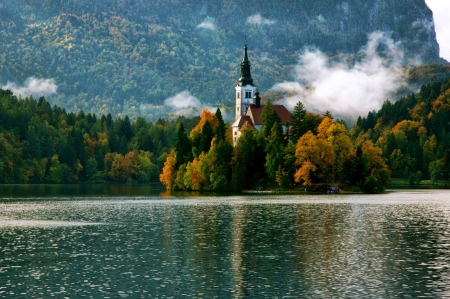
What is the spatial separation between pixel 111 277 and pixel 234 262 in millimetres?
9426

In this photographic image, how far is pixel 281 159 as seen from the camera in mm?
169750

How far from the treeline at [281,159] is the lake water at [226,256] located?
71.3 m

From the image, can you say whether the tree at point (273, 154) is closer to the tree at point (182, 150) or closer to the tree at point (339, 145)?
the tree at point (339, 145)

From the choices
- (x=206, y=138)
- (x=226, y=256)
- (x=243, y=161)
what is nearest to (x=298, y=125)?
(x=243, y=161)

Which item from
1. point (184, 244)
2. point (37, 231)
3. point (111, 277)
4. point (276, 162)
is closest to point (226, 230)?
point (184, 244)

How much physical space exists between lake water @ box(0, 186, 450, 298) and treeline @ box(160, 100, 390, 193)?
71.3 m

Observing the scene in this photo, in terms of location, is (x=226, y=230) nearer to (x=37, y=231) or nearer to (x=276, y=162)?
(x=37, y=231)

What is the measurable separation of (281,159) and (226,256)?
11539 centimetres

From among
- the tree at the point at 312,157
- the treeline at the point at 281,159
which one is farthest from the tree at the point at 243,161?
the tree at the point at 312,157

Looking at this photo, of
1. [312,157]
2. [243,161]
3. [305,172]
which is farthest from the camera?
[243,161]

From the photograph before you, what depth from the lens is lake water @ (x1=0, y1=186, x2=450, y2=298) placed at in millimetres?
42719

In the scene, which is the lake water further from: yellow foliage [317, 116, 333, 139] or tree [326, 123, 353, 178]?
yellow foliage [317, 116, 333, 139]

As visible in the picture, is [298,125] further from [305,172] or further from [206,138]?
[206,138]

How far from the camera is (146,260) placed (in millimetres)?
53406
